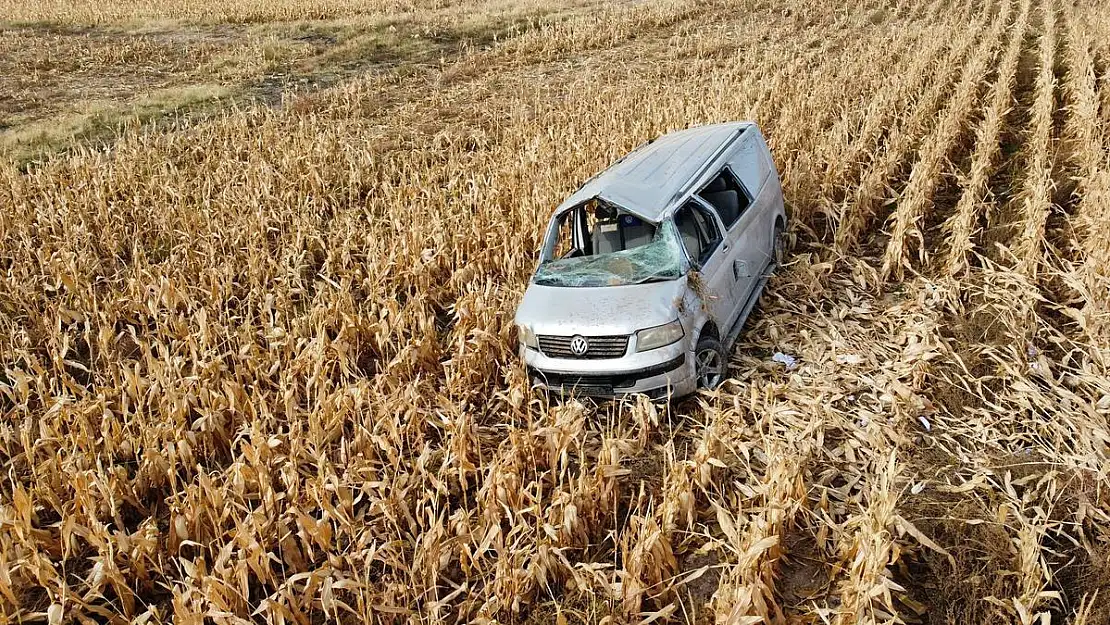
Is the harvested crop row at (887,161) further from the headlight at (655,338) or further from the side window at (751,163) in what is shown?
the headlight at (655,338)

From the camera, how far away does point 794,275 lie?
741 cm

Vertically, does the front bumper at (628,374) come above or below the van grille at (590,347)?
below

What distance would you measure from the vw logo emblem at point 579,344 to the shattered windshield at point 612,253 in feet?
2.09

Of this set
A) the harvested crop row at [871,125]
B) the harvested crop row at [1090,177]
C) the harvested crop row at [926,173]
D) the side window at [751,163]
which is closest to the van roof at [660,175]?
the side window at [751,163]

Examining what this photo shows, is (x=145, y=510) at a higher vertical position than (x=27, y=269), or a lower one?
lower

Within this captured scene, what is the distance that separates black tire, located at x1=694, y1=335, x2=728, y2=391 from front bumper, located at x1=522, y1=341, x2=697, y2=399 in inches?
4.9

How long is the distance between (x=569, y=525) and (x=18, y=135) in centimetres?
1419

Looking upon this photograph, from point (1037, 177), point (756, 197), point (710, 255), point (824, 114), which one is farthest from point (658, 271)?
point (824, 114)

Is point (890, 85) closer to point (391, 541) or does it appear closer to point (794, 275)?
point (794, 275)

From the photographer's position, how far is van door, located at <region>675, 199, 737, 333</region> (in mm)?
6023

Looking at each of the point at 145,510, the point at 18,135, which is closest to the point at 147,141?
the point at 18,135

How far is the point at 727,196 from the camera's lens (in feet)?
23.0

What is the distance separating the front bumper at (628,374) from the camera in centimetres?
547

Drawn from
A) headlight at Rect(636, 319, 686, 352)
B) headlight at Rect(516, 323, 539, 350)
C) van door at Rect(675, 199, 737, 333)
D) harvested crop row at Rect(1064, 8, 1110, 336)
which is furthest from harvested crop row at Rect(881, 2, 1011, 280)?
headlight at Rect(516, 323, 539, 350)
